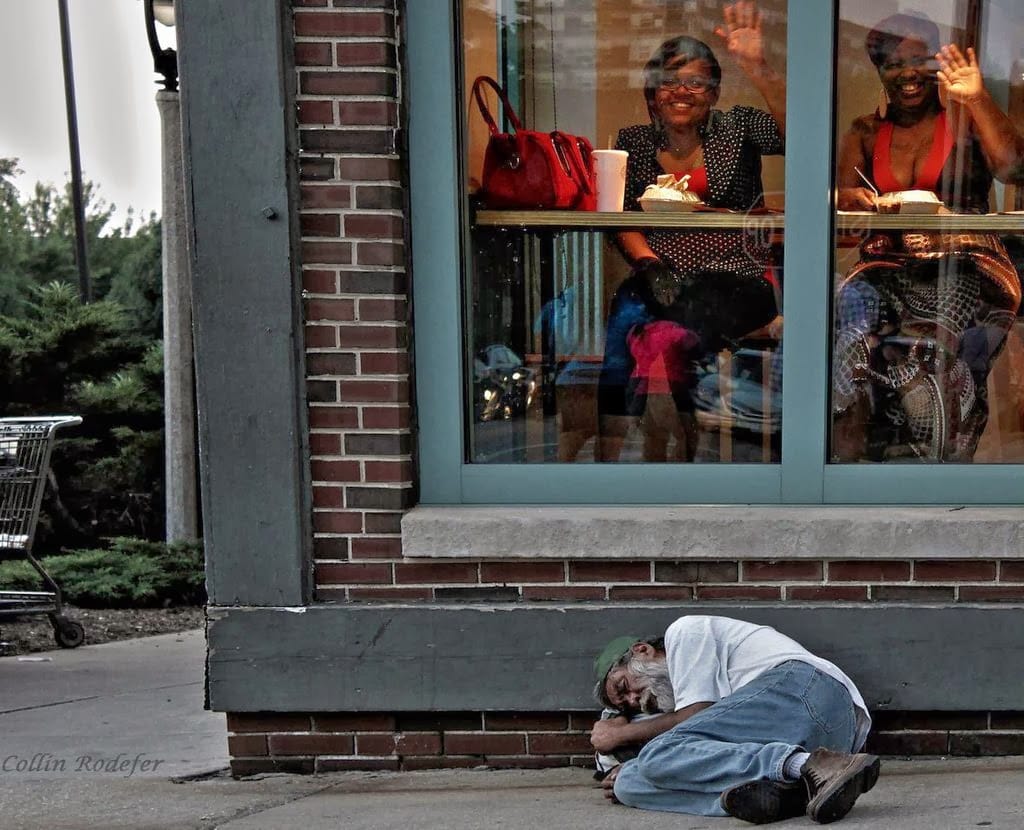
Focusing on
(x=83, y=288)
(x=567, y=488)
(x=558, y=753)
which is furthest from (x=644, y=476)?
(x=83, y=288)

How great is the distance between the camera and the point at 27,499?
21.2ft

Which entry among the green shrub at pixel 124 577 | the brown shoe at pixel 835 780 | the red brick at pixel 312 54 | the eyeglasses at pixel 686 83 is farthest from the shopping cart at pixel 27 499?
the brown shoe at pixel 835 780

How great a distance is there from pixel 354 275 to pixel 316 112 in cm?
52

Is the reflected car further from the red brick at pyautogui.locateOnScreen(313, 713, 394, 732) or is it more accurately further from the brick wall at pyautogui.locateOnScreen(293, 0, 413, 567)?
the red brick at pyautogui.locateOnScreen(313, 713, 394, 732)

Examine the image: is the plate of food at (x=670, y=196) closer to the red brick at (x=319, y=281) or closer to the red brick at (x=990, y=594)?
the red brick at (x=319, y=281)

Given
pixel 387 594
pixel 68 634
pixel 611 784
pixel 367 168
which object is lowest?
pixel 68 634

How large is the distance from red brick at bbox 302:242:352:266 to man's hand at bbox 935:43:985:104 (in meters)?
2.11

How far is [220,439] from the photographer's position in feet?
13.2

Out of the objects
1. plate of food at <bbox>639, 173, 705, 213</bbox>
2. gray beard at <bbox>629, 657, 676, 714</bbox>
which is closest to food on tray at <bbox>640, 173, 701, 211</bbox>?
plate of food at <bbox>639, 173, 705, 213</bbox>

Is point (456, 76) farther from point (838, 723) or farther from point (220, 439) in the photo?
point (838, 723)

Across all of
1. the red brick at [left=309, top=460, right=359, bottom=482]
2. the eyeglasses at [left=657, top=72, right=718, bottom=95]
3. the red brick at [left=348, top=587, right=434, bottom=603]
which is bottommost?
the red brick at [left=348, top=587, right=434, bottom=603]

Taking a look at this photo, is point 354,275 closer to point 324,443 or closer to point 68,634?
point 324,443

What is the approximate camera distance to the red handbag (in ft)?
14.0

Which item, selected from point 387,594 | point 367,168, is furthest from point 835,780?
point 367,168
